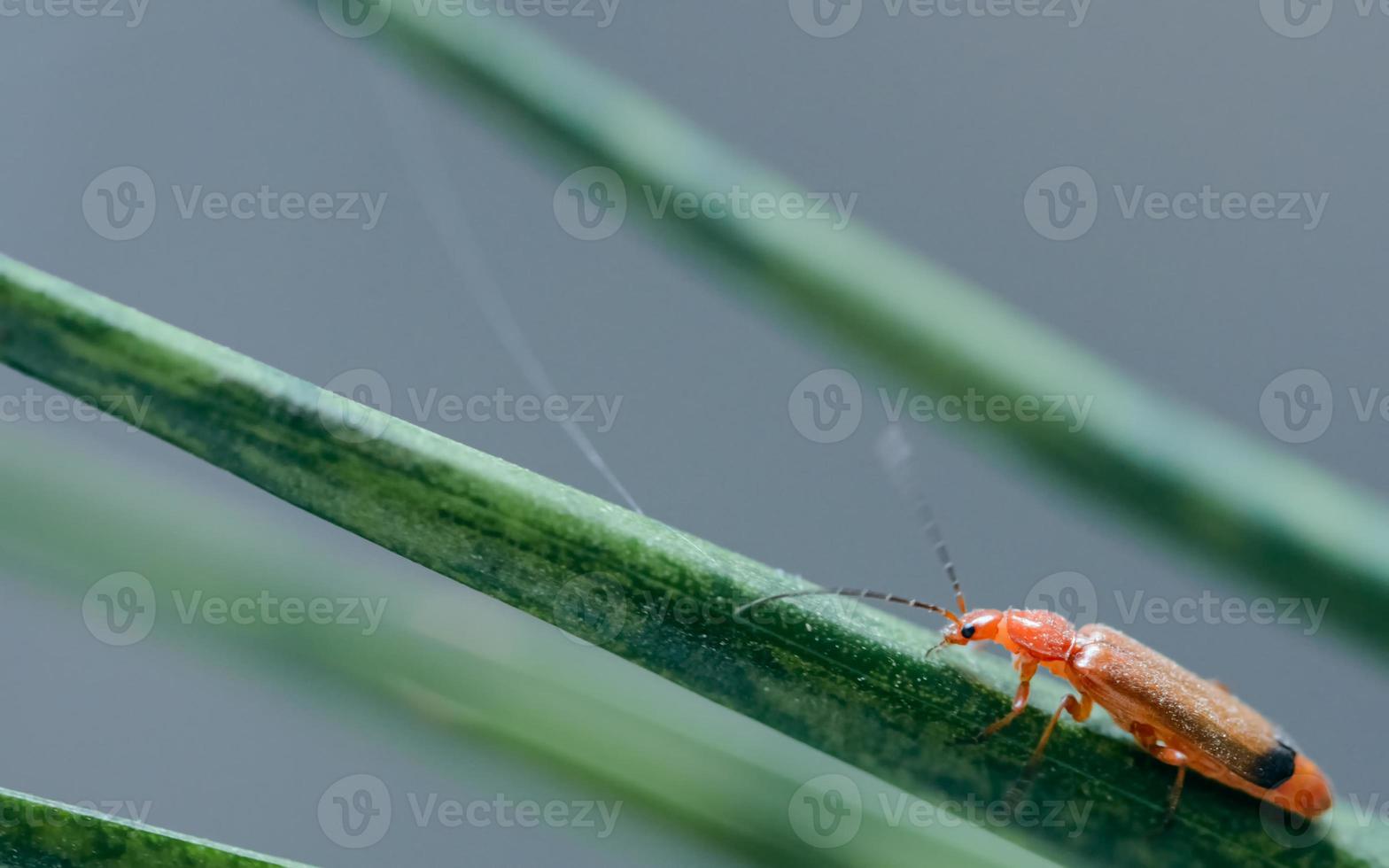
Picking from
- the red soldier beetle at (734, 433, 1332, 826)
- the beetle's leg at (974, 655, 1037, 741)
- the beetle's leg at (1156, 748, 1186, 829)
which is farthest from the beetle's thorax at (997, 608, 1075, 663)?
the beetle's leg at (1156, 748, 1186, 829)

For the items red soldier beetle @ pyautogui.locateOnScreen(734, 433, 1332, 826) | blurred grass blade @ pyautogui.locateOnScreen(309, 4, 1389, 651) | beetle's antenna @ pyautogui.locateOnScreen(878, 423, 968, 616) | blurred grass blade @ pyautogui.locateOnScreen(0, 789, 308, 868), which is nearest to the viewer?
blurred grass blade @ pyautogui.locateOnScreen(0, 789, 308, 868)

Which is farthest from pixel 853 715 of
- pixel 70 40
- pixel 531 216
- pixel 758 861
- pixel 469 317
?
pixel 70 40

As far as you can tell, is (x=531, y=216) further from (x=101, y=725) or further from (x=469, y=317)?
(x=101, y=725)

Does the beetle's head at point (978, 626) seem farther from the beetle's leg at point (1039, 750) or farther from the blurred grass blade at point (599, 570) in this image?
the blurred grass blade at point (599, 570)

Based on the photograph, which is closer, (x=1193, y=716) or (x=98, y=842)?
(x=98, y=842)

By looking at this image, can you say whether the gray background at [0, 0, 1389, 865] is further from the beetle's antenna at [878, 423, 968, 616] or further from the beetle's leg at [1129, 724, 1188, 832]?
the beetle's leg at [1129, 724, 1188, 832]

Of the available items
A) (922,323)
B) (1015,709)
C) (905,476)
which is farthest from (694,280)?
(1015,709)

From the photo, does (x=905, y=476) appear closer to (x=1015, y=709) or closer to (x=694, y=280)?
(x=694, y=280)
